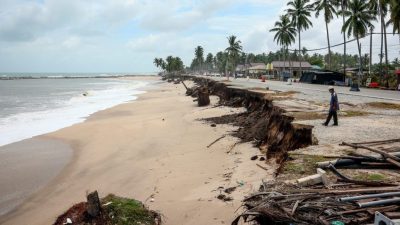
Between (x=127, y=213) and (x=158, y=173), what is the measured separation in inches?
179

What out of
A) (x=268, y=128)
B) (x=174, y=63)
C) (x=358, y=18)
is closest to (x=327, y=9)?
(x=358, y=18)

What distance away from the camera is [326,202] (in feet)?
17.4

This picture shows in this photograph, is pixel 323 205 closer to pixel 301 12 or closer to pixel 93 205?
pixel 93 205

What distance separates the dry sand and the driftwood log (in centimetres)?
166

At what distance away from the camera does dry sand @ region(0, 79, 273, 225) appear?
8781 millimetres

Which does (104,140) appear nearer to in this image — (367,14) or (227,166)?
(227,166)

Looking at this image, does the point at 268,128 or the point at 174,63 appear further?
the point at 174,63

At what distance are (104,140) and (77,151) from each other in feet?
7.26

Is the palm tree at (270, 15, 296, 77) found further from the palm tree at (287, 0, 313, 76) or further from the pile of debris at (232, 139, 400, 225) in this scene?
the pile of debris at (232, 139, 400, 225)

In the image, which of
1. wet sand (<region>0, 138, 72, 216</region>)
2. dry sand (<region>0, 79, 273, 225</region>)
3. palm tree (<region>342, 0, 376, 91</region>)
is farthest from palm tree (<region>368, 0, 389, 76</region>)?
wet sand (<region>0, 138, 72, 216</region>)

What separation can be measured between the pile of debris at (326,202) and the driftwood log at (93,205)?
2.83 metres

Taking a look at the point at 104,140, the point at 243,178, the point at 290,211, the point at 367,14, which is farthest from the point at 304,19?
the point at 290,211

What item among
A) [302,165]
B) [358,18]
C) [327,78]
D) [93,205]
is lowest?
[93,205]

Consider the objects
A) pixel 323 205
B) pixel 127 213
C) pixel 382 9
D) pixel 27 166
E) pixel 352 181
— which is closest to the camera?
pixel 323 205
